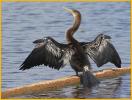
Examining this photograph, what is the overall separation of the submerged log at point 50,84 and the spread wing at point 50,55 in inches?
21.6

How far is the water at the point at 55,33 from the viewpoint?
12.7 metres

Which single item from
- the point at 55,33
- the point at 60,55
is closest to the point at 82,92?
the point at 60,55

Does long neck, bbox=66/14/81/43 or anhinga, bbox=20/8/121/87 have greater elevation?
long neck, bbox=66/14/81/43

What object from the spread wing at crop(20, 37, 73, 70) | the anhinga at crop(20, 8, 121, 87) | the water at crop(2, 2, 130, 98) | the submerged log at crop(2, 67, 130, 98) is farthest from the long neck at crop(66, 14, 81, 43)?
the water at crop(2, 2, 130, 98)

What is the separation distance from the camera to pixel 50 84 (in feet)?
38.6

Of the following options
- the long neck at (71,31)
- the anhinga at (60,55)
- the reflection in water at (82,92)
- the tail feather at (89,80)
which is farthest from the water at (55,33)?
the long neck at (71,31)

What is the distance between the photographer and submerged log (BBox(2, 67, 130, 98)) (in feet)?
36.9

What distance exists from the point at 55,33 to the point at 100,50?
560cm

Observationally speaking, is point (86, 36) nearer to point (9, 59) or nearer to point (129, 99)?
point (9, 59)

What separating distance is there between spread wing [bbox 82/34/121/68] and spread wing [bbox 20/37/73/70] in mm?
424

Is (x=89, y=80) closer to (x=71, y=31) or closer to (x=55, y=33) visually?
(x=71, y=31)

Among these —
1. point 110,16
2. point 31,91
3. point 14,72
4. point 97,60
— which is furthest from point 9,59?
point 110,16

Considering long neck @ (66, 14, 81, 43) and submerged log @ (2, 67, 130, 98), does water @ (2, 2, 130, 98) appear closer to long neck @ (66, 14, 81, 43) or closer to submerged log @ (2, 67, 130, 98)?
submerged log @ (2, 67, 130, 98)

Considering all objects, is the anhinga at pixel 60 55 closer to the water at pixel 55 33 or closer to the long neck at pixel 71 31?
the long neck at pixel 71 31
